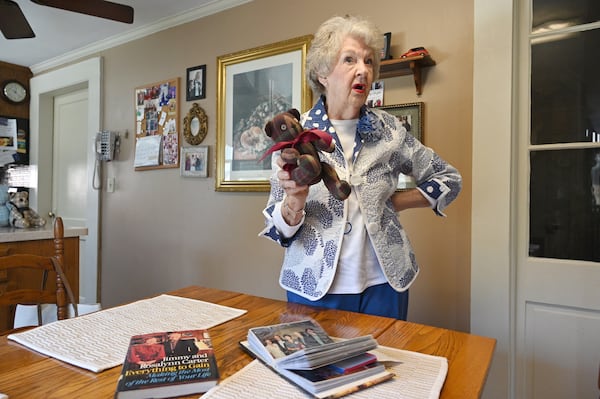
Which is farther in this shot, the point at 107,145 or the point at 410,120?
the point at 107,145

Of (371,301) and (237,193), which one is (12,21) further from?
(371,301)

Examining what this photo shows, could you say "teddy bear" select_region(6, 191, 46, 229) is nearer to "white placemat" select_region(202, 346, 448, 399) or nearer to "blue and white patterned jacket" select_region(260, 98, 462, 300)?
"blue and white patterned jacket" select_region(260, 98, 462, 300)

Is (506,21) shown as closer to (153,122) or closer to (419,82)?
(419,82)

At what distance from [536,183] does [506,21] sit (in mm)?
642

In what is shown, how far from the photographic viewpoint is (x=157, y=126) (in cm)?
271

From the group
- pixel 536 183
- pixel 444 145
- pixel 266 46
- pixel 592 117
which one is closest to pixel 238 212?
pixel 266 46

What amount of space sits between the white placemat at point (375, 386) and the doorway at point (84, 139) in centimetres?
285

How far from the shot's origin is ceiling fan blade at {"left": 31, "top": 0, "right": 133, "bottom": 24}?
188cm

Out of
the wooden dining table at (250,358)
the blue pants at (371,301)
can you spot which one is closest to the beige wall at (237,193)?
the blue pants at (371,301)

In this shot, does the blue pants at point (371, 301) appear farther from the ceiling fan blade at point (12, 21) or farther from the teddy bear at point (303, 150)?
the ceiling fan blade at point (12, 21)

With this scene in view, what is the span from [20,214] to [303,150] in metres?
2.33

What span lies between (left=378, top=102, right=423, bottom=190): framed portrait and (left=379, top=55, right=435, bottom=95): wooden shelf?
70mm

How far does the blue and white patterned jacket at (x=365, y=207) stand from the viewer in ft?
3.43

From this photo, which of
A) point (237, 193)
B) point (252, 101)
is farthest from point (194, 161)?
point (252, 101)
